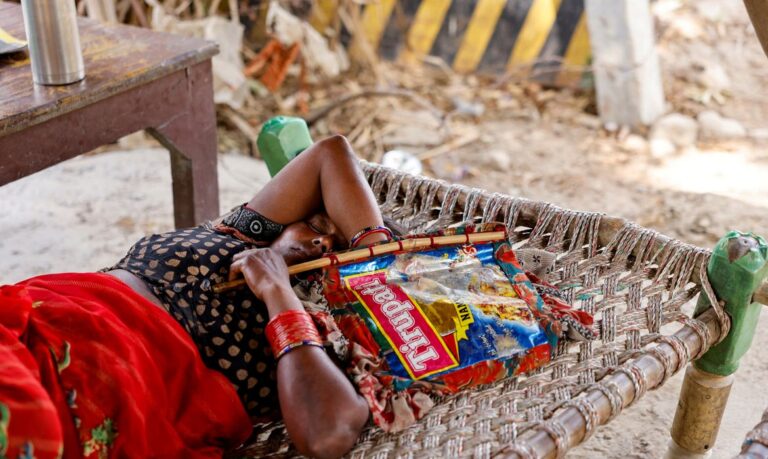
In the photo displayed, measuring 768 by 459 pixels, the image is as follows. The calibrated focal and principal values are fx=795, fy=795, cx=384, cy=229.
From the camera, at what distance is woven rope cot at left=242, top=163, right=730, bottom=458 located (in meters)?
1.23

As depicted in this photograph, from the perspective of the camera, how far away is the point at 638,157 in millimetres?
3414

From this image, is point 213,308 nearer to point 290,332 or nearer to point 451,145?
point 290,332

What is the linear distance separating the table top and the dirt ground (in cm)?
75

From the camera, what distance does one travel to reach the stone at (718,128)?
3494mm

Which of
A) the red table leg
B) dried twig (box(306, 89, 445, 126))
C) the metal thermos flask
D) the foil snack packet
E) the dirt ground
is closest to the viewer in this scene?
the foil snack packet

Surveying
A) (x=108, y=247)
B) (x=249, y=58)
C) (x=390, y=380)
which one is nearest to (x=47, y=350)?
(x=390, y=380)

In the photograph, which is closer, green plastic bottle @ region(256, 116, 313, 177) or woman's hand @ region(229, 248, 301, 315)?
woman's hand @ region(229, 248, 301, 315)

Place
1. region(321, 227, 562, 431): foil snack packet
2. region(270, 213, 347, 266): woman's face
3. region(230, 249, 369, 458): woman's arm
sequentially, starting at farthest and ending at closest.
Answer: region(270, 213, 347, 266): woman's face, region(321, 227, 562, 431): foil snack packet, region(230, 249, 369, 458): woman's arm

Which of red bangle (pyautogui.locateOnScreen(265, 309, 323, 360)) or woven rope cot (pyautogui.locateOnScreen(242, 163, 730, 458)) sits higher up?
red bangle (pyautogui.locateOnScreen(265, 309, 323, 360))

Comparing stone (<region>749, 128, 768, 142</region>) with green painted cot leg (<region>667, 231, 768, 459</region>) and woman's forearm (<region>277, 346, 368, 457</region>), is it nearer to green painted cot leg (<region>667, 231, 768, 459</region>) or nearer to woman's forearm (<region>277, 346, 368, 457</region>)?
green painted cot leg (<region>667, 231, 768, 459</region>)

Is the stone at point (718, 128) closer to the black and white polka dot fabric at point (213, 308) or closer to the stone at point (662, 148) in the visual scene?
the stone at point (662, 148)

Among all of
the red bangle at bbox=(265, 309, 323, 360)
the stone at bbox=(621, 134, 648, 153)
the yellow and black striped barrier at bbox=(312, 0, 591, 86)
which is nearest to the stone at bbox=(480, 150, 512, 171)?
the stone at bbox=(621, 134, 648, 153)

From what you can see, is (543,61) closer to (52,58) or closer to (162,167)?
(162,167)

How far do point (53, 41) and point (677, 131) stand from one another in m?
2.65
